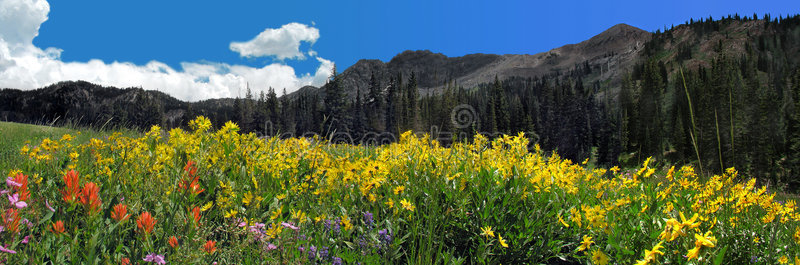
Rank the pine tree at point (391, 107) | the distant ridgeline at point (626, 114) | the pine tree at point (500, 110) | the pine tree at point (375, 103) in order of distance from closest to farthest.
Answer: the distant ridgeline at point (626, 114)
the pine tree at point (391, 107)
the pine tree at point (375, 103)
the pine tree at point (500, 110)

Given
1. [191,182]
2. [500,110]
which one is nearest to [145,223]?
[191,182]

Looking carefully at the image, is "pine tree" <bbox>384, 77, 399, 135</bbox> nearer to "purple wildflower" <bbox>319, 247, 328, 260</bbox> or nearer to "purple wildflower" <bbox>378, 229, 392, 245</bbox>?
"purple wildflower" <bbox>378, 229, 392, 245</bbox>

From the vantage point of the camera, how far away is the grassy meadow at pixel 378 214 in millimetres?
2262

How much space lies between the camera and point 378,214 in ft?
10.1

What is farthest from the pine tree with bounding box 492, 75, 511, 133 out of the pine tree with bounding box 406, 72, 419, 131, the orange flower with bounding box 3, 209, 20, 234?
the orange flower with bounding box 3, 209, 20, 234

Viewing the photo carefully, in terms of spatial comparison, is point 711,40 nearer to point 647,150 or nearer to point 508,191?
point 647,150

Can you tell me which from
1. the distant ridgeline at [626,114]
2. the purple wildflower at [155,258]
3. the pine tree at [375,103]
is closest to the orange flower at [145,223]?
the purple wildflower at [155,258]

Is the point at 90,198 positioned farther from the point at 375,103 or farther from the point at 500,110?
the point at 500,110

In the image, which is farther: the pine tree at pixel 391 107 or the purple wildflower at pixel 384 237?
the pine tree at pixel 391 107

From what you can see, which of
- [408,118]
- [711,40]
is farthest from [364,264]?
[711,40]

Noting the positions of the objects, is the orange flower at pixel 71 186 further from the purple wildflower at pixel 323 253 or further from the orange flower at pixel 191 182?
the purple wildflower at pixel 323 253

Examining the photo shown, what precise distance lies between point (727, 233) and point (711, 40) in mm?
222972

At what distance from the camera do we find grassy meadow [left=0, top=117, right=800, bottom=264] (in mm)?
2262

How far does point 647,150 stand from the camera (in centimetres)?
7631
